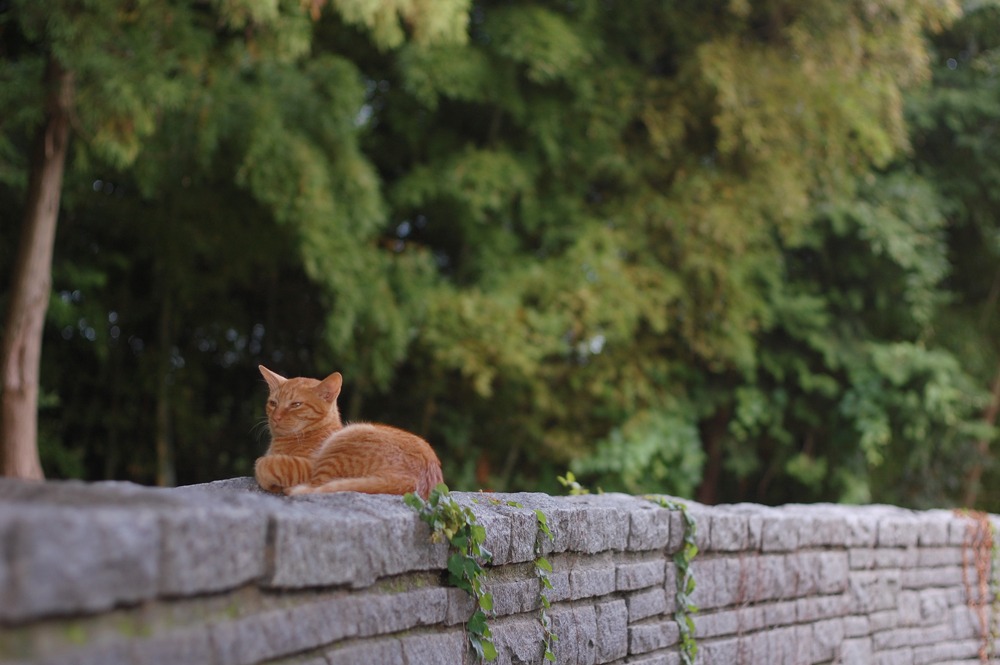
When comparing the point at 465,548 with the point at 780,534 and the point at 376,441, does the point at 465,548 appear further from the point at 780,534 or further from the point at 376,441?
the point at 780,534

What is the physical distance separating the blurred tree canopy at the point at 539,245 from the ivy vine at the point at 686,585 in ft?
13.3

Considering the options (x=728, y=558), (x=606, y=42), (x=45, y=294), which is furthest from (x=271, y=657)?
(x=606, y=42)

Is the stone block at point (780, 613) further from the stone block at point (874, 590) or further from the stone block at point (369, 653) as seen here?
the stone block at point (369, 653)

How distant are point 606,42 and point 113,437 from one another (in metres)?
5.76

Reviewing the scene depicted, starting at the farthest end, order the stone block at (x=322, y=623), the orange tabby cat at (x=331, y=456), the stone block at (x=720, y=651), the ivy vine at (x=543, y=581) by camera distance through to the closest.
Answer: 1. the stone block at (x=720, y=651)
2. the ivy vine at (x=543, y=581)
3. the orange tabby cat at (x=331, y=456)
4. the stone block at (x=322, y=623)

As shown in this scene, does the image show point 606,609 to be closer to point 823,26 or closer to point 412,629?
point 412,629

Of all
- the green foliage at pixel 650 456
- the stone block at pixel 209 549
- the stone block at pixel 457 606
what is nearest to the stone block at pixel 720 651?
the stone block at pixel 457 606

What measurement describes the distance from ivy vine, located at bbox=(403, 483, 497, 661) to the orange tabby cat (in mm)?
138

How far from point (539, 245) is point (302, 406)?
22.0ft

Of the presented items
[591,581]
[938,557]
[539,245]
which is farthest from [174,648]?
[539,245]

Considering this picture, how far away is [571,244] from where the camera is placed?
920 cm

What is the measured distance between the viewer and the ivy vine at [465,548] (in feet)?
8.66

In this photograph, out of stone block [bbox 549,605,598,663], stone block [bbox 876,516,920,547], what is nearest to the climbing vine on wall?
stone block [bbox 876,516,920,547]

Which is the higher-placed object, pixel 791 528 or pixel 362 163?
pixel 362 163
